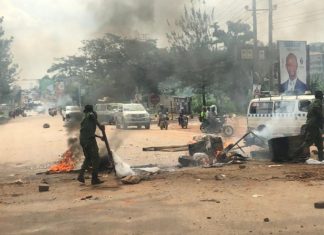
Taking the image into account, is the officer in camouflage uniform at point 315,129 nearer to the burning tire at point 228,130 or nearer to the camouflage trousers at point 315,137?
the camouflage trousers at point 315,137

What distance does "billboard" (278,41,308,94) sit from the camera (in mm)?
19812

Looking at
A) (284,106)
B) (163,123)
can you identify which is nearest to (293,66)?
(284,106)

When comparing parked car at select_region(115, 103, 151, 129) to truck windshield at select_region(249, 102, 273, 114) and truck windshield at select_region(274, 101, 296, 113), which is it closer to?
truck windshield at select_region(249, 102, 273, 114)

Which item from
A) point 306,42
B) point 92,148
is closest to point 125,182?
point 92,148

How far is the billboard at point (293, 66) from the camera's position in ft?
65.0

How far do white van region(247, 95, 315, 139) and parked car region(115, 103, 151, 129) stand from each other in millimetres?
11774

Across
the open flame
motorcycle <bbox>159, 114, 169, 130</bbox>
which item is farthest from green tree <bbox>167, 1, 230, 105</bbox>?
the open flame

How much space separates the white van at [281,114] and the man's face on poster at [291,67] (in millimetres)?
3718

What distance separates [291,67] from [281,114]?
190 inches

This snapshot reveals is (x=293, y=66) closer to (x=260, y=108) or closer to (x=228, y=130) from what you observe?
(x=228, y=130)

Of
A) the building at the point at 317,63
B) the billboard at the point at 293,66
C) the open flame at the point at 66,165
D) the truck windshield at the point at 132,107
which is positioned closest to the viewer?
the open flame at the point at 66,165

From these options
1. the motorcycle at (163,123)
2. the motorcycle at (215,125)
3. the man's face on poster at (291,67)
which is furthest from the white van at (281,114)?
the motorcycle at (163,123)

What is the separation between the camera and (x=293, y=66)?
20.0 m

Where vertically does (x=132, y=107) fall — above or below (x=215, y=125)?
above
